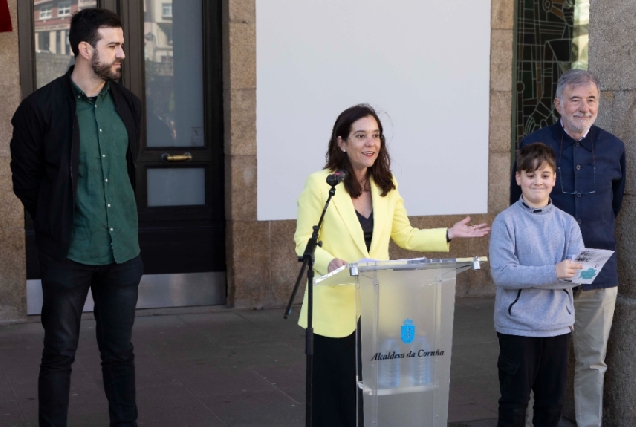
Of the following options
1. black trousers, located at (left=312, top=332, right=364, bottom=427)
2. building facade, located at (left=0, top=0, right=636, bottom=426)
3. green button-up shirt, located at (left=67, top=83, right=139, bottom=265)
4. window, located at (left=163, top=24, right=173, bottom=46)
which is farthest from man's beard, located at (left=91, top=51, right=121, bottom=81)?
window, located at (left=163, top=24, right=173, bottom=46)

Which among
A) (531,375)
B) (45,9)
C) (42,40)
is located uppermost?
(45,9)

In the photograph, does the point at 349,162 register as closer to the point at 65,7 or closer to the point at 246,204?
the point at 246,204

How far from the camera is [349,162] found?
4.54 meters

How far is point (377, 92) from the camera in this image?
9.11 metres

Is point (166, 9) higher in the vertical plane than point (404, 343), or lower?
higher

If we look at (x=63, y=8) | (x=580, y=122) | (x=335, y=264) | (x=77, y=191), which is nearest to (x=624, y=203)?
(x=580, y=122)

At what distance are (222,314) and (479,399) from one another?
129 inches

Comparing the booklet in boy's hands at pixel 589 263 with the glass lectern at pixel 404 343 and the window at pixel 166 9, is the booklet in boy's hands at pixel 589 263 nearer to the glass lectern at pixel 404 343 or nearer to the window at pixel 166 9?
the glass lectern at pixel 404 343

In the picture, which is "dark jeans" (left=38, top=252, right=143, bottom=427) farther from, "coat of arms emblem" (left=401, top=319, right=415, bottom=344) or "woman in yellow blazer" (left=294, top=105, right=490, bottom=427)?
"coat of arms emblem" (left=401, top=319, right=415, bottom=344)

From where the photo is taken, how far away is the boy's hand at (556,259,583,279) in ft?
14.2

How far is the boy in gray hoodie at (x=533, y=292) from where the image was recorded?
4.54 meters

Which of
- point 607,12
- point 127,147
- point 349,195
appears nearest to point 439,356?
point 349,195

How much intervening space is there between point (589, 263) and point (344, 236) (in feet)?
3.76

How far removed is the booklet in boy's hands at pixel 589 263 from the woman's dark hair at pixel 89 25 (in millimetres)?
2549
